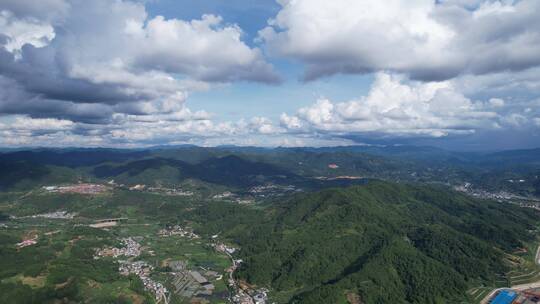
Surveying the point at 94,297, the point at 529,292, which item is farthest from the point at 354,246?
the point at 94,297

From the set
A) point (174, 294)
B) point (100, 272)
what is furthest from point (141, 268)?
point (174, 294)

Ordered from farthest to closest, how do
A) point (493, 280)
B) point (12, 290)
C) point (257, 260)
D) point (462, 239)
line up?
1. point (462, 239)
2. point (257, 260)
3. point (493, 280)
4. point (12, 290)

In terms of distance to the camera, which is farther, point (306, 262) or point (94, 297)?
point (306, 262)

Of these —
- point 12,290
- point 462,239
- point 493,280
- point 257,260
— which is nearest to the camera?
point 12,290

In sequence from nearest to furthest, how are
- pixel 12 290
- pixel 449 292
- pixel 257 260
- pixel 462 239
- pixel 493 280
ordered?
pixel 12 290, pixel 449 292, pixel 493 280, pixel 257 260, pixel 462 239

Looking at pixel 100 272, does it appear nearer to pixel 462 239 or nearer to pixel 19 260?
pixel 19 260

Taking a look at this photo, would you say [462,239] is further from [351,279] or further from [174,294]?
[174,294]
